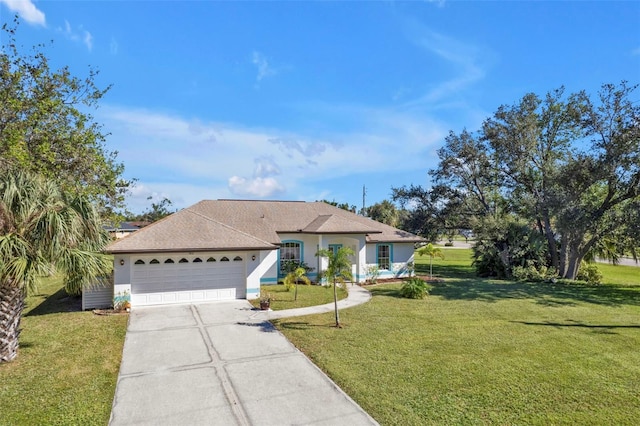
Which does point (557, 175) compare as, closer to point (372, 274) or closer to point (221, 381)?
point (372, 274)

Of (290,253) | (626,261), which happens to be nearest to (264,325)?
(290,253)

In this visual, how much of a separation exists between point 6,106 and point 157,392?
15.7 meters

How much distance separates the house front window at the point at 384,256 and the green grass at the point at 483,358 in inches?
260

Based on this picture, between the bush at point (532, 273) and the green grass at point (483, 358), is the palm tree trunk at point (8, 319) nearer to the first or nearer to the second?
the green grass at point (483, 358)

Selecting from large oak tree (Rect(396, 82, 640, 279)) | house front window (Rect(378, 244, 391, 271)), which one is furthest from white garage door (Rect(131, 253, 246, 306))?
large oak tree (Rect(396, 82, 640, 279))

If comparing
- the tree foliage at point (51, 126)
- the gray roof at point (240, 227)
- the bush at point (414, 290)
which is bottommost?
the bush at point (414, 290)

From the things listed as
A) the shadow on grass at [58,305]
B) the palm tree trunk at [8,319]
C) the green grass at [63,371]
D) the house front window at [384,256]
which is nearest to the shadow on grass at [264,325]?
the green grass at [63,371]

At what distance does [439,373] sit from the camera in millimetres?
7938

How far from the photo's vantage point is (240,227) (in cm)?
2108

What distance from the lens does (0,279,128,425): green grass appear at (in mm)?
6230

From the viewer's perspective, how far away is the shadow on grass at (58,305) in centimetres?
1368

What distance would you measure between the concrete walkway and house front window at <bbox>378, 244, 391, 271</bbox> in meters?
12.1

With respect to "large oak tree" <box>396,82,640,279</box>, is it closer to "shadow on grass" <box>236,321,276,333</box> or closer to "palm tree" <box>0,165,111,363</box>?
"shadow on grass" <box>236,321,276,333</box>

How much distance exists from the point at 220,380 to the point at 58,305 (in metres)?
11.5
